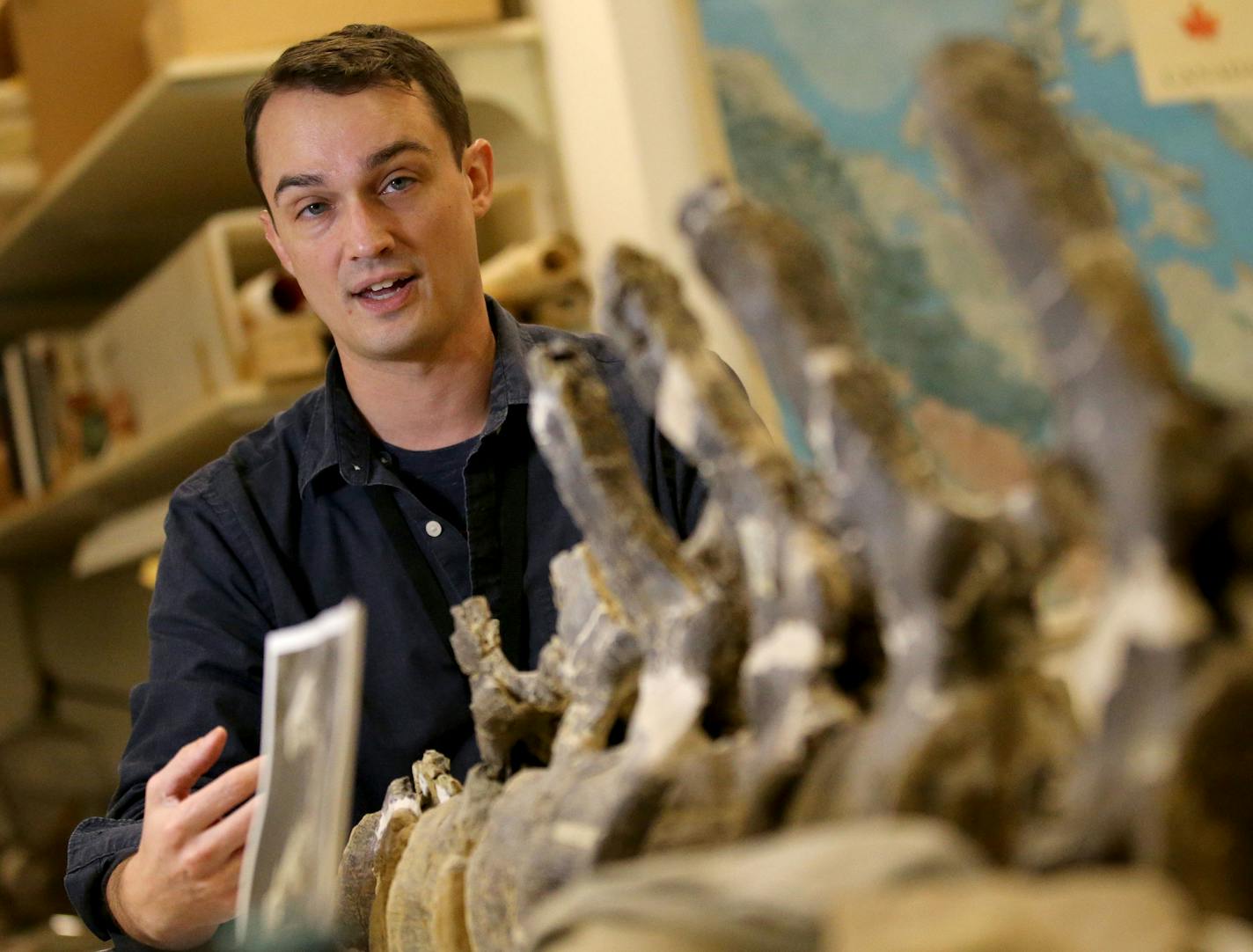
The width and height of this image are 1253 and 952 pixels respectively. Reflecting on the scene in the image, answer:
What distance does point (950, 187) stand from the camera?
221 centimetres

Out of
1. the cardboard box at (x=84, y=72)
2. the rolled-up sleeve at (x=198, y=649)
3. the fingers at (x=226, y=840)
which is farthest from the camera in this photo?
the cardboard box at (x=84, y=72)

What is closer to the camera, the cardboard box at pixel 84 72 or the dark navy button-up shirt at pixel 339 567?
the dark navy button-up shirt at pixel 339 567

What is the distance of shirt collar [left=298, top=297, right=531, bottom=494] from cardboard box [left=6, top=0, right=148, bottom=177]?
1.35 m

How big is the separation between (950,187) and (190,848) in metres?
1.57

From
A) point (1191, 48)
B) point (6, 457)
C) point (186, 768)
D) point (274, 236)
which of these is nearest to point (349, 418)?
point (274, 236)

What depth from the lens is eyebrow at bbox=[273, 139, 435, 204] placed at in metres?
1.56

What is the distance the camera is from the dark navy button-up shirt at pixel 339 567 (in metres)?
1.48

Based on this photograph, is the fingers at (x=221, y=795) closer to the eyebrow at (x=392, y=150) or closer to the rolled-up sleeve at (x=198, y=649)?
the rolled-up sleeve at (x=198, y=649)

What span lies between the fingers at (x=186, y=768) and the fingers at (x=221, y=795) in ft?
0.08

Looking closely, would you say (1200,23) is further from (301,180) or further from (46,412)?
(46,412)

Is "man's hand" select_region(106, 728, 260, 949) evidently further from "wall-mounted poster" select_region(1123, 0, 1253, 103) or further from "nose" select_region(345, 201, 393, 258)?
"wall-mounted poster" select_region(1123, 0, 1253, 103)

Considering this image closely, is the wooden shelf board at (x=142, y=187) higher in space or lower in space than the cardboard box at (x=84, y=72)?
lower

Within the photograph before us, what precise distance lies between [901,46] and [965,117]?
177 cm

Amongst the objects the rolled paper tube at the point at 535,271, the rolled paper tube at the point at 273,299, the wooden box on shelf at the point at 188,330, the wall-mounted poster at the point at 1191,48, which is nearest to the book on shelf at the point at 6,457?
the wooden box on shelf at the point at 188,330
